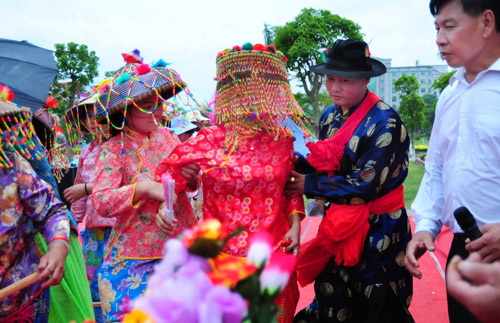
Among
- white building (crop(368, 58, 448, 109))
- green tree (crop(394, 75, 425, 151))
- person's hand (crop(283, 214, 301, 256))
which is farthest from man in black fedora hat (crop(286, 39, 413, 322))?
white building (crop(368, 58, 448, 109))

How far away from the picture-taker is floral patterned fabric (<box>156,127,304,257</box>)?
2270mm

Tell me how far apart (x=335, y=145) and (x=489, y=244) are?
3.20ft

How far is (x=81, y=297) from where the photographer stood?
7.50 feet

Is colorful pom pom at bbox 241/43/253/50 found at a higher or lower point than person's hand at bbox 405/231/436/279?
higher

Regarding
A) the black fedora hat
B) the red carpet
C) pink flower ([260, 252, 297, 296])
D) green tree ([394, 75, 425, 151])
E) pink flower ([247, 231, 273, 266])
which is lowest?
green tree ([394, 75, 425, 151])

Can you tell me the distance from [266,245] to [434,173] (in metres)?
1.50

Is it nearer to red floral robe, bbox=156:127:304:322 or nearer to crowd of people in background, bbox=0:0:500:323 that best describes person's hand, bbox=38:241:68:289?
crowd of people in background, bbox=0:0:500:323

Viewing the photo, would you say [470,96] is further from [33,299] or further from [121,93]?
[33,299]

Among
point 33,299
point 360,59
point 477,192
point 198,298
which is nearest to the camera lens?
point 198,298

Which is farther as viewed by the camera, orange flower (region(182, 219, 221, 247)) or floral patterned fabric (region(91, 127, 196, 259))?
floral patterned fabric (region(91, 127, 196, 259))

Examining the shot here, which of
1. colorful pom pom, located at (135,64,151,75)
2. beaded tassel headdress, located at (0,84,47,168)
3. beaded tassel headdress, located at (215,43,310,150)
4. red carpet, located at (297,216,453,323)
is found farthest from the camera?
red carpet, located at (297,216,453,323)

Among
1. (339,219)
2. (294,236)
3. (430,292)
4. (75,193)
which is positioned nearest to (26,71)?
(75,193)

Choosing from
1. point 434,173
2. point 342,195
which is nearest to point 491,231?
point 434,173

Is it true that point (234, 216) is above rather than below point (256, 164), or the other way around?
below
